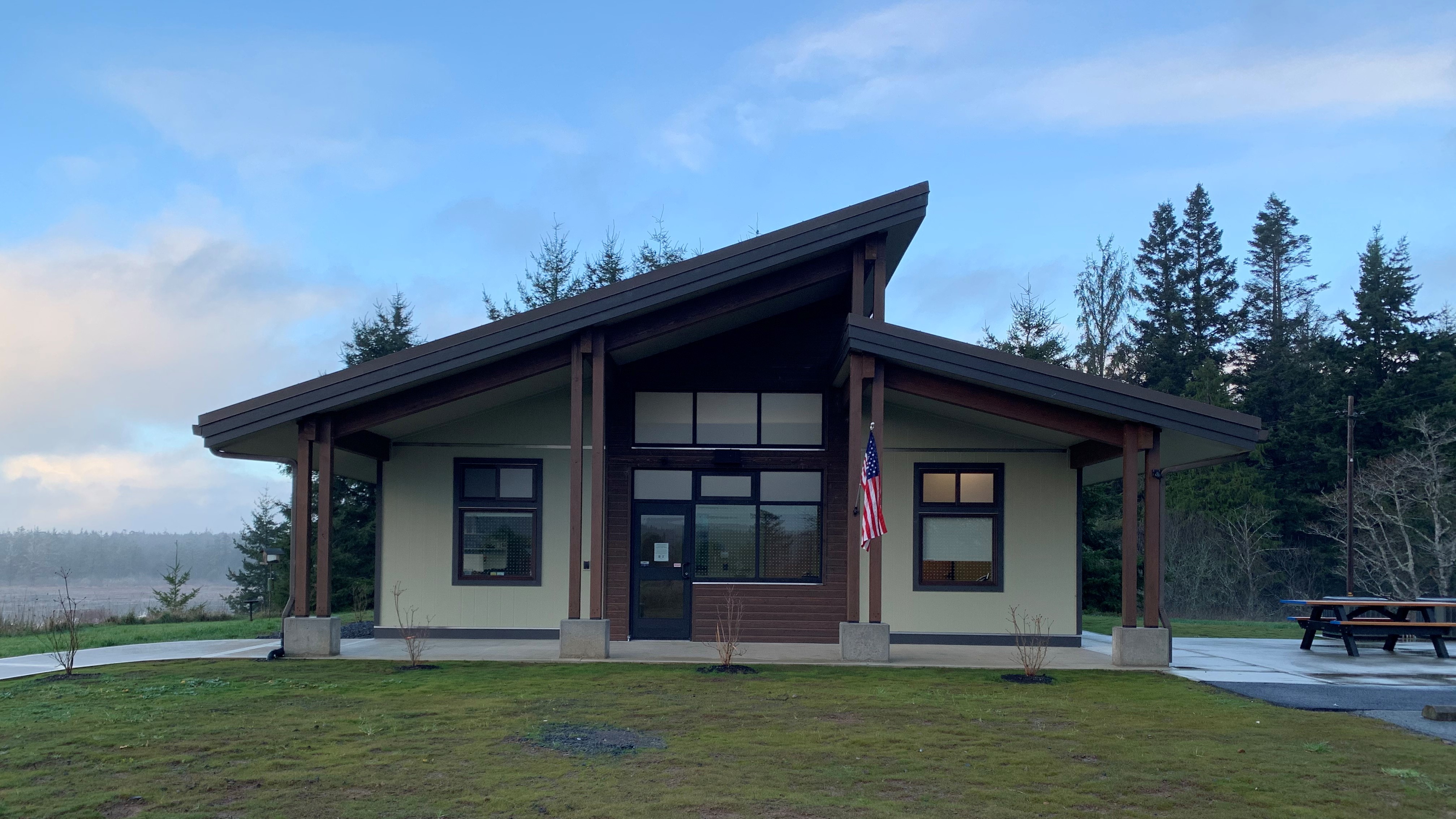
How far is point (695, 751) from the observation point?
6.98 meters

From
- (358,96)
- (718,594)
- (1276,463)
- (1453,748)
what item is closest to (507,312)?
(358,96)

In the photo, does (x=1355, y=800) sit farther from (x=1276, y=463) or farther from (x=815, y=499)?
(x=1276, y=463)

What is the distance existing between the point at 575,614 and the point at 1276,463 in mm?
28973

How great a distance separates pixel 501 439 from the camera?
47.2 ft

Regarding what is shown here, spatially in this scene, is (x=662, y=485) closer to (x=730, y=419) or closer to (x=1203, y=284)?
(x=730, y=419)

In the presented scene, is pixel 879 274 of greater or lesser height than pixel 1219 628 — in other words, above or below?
above

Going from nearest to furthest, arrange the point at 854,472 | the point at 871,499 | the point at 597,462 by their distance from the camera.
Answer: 1. the point at 871,499
2. the point at 854,472
3. the point at 597,462

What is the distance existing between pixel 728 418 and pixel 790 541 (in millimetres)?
1820

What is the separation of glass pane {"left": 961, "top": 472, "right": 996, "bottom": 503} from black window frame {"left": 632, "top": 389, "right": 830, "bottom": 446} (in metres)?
1.94

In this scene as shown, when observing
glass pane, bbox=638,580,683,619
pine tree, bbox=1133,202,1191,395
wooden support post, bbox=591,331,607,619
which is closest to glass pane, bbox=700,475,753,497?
glass pane, bbox=638,580,683,619

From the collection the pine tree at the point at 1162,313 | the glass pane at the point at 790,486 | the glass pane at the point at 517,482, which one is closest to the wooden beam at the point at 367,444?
the glass pane at the point at 517,482

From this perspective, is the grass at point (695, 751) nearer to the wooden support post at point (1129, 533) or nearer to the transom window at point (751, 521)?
the wooden support post at point (1129, 533)

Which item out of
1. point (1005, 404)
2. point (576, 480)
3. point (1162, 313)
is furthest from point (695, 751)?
point (1162, 313)

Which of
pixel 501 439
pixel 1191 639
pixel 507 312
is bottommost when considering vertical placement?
pixel 1191 639
